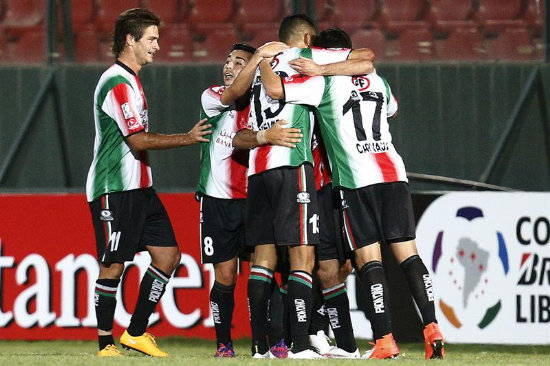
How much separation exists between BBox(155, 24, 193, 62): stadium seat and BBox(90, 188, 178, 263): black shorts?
3.70 m

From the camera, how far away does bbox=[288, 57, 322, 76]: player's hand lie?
677 centimetres

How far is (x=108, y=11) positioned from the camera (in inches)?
449

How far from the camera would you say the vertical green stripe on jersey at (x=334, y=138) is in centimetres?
676

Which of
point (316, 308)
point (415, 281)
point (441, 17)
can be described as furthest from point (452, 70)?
point (415, 281)

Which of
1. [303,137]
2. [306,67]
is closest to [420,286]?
[303,137]

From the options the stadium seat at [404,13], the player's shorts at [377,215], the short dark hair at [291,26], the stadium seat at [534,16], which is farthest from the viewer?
the stadium seat at [404,13]

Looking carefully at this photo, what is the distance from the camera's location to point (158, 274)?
7.45 meters

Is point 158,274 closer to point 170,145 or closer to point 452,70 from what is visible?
point 170,145

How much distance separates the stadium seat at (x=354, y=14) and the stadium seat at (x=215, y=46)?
0.95 meters

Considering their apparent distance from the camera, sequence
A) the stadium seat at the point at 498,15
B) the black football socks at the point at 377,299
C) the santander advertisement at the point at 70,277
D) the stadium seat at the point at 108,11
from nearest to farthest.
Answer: the black football socks at the point at 377,299, the santander advertisement at the point at 70,277, the stadium seat at the point at 498,15, the stadium seat at the point at 108,11

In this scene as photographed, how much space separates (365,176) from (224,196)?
1.17 metres

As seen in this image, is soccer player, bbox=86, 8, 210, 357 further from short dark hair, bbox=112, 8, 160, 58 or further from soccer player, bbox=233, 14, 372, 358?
soccer player, bbox=233, 14, 372, 358

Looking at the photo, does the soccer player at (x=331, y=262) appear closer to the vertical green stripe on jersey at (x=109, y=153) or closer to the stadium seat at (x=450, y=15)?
the vertical green stripe on jersey at (x=109, y=153)

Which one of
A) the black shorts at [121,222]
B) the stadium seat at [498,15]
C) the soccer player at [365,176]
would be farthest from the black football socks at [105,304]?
the stadium seat at [498,15]
